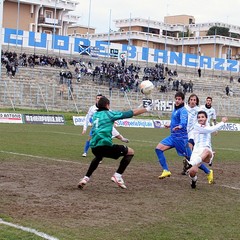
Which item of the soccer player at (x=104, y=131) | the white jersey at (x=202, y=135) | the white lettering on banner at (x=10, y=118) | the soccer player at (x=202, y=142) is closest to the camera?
the soccer player at (x=104, y=131)

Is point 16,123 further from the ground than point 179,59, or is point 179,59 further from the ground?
point 179,59

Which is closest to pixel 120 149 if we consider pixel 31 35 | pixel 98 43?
pixel 31 35

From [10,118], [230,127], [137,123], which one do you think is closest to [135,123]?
[137,123]

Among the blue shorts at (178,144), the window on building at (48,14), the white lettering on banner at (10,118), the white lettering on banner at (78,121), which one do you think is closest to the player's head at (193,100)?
the blue shorts at (178,144)

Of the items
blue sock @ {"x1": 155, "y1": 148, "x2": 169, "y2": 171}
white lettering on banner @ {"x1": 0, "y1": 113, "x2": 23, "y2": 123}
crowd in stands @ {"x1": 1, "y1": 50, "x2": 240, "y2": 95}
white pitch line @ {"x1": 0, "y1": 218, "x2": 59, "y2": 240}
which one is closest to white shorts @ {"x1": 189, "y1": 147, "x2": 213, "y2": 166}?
blue sock @ {"x1": 155, "y1": 148, "x2": 169, "y2": 171}

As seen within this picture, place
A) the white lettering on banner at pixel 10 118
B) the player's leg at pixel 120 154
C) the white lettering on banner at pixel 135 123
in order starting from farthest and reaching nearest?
the white lettering on banner at pixel 135 123 → the white lettering on banner at pixel 10 118 → the player's leg at pixel 120 154

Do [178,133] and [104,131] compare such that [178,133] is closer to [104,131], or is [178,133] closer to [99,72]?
[104,131]

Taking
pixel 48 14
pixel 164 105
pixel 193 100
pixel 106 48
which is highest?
pixel 48 14

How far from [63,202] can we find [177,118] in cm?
475

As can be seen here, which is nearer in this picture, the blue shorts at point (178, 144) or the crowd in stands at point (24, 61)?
the blue shorts at point (178, 144)

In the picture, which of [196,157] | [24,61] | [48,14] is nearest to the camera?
[196,157]

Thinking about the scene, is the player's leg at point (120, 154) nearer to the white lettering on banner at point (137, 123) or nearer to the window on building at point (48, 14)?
the white lettering on banner at point (137, 123)

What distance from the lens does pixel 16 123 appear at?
36562 millimetres

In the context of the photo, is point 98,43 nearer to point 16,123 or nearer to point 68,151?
point 16,123
